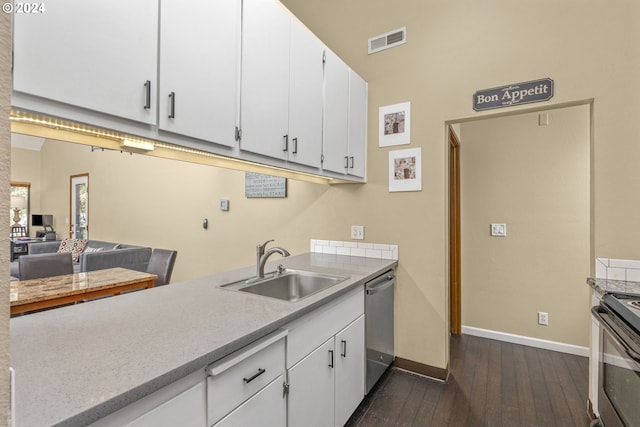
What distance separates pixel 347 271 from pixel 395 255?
0.62m

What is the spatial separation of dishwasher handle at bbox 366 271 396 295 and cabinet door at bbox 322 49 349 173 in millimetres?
822

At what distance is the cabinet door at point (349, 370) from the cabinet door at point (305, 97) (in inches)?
40.8

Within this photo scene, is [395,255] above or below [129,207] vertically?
below

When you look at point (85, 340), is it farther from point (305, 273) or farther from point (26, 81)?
point (305, 273)

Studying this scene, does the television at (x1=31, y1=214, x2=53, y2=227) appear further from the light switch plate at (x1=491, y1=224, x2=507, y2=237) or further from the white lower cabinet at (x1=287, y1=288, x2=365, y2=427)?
the light switch plate at (x1=491, y1=224, x2=507, y2=237)

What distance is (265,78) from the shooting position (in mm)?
1588

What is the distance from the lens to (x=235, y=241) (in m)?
3.56

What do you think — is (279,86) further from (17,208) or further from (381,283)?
(17,208)

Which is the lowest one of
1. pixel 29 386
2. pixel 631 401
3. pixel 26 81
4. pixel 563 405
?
pixel 563 405

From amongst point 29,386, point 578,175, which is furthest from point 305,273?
point 578,175

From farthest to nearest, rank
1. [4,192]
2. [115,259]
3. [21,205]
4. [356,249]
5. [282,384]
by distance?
[21,205] → [115,259] → [356,249] → [282,384] → [4,192]

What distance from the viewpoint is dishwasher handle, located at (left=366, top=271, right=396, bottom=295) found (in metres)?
2.00

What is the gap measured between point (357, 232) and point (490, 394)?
147cm
